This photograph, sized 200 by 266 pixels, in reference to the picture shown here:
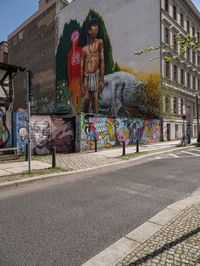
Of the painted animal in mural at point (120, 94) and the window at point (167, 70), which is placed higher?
the window at point (167, 70)

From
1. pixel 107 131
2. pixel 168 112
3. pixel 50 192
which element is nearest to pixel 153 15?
pixel 168 112

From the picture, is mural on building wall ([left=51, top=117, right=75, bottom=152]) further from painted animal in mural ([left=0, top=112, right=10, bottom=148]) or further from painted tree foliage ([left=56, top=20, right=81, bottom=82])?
painted tree foliage ([left=56, top=20, right=81, bottom=82])

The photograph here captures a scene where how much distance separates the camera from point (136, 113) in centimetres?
2603

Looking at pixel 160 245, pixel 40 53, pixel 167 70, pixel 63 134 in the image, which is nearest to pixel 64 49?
pixel 40 53

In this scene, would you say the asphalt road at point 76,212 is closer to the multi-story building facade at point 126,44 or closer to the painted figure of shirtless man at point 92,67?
the multi-story building facade at point 126,44

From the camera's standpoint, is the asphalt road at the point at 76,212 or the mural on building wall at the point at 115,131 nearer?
the asphalt road at the point at 76,212

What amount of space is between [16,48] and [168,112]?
32140mm

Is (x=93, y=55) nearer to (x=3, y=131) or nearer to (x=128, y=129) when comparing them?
(x=128, y=129)

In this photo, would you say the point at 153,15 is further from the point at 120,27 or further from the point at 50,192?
the point at 50,192

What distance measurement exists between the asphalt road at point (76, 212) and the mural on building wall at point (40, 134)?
A: 5738 millimetres

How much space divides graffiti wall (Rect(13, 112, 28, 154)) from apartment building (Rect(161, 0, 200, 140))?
15616 millimetres

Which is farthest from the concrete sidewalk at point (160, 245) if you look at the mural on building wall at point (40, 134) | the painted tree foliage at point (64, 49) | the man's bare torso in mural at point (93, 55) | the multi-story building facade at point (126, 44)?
the painted tree foliage at point (64, 49)

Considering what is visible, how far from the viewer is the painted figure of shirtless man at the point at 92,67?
29484mm

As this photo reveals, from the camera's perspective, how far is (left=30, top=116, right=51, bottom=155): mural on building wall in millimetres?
13505
